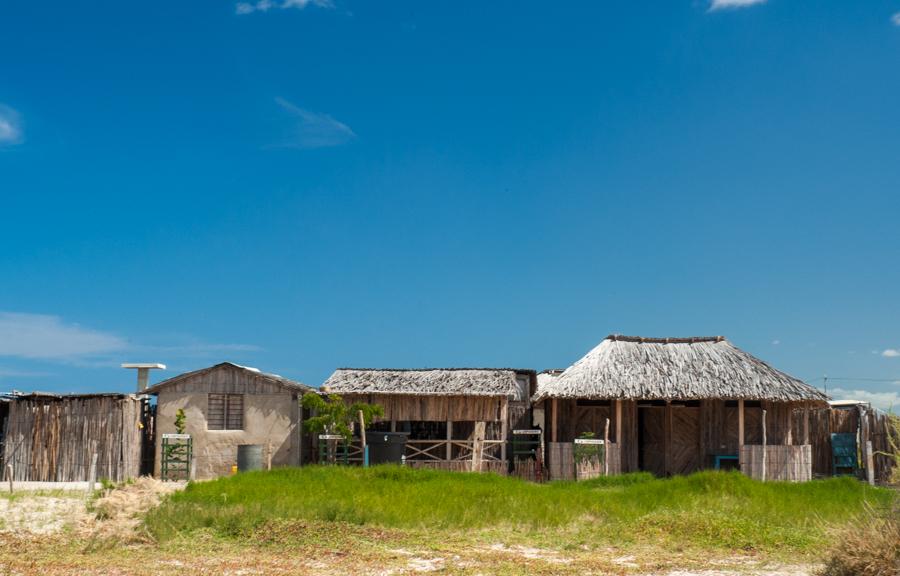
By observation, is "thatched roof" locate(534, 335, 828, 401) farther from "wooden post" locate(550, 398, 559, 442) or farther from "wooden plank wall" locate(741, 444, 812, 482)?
"wooden plank wall" locate(741, 444, 812, 482)

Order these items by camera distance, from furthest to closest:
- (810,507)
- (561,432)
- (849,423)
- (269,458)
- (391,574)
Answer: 1. (849,423)
2. (561,432)
3. (269,458)
4. (810,507)
5. (391,574)

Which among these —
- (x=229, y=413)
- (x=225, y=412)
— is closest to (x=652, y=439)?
(x=229, y=413)

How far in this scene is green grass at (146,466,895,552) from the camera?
489 inches

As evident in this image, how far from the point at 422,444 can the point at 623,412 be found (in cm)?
589

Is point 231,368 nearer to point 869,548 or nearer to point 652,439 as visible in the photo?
point 652,439

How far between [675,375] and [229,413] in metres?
12.2

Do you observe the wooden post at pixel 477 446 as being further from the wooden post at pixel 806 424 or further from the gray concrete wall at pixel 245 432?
the wooden post at pixel 806 424

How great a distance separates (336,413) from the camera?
2316cm

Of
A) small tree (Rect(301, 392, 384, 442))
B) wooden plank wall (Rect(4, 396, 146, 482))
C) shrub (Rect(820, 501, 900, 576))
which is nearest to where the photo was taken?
shrub (Rect(820, 501, 900, 576))

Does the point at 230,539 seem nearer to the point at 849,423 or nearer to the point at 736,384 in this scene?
the point at 736,384

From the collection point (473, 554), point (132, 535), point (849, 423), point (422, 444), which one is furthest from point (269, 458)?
point (849, 423)

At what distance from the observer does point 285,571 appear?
33.0ft

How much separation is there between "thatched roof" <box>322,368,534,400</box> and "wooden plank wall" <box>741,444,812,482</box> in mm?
6334

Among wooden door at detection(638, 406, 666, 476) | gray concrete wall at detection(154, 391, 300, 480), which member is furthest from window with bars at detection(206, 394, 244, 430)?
wooden door at detection(638, 406, 666, 476)
